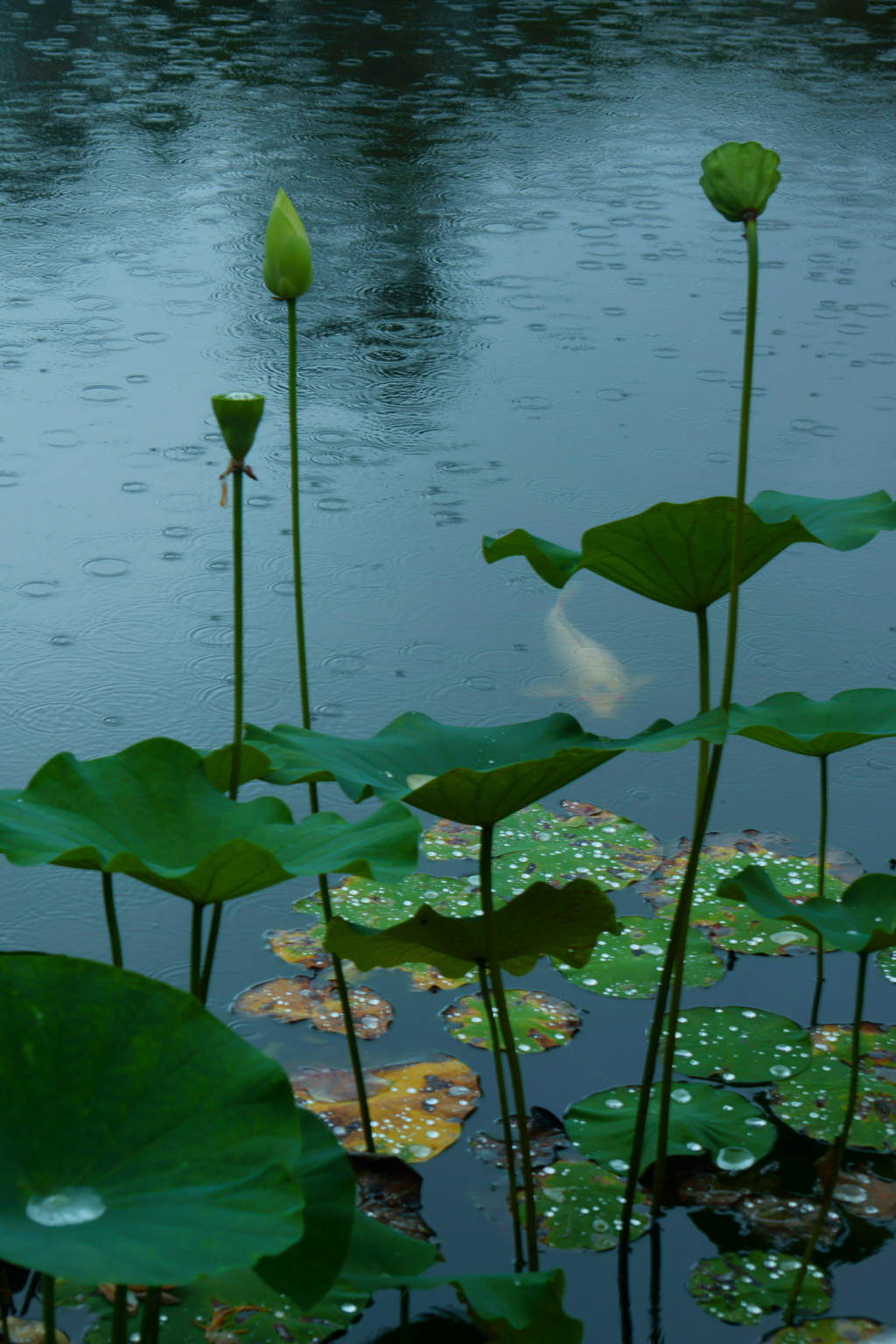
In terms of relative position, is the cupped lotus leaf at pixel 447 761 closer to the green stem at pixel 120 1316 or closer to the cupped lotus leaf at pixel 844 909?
the cupped lotus leaf at pixel 844 909

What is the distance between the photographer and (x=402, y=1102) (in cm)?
118

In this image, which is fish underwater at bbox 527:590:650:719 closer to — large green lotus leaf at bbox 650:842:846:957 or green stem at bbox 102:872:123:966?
large green lotus leaf at bbox 650:842:846:957

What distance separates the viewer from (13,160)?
4.23m

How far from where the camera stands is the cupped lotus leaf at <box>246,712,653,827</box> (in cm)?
81

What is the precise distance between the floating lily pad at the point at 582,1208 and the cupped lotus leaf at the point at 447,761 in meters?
0.38

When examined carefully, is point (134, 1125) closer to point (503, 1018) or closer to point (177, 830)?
point (177, 830)

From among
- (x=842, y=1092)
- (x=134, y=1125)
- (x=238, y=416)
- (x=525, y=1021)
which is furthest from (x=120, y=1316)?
(x=842, y=1092)

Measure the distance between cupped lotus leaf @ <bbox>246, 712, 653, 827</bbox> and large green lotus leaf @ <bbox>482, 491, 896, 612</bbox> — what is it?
123mm

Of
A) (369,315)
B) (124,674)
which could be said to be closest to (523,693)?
(124,674)

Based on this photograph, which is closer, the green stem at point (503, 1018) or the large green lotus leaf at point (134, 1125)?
the large green lotus leaf at point (134, 1125)

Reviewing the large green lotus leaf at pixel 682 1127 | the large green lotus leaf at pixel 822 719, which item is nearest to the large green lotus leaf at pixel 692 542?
the large green lotus leaf at pixel 822 719

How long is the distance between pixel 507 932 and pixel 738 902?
1.69 ft

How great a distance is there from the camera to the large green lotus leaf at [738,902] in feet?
4.67

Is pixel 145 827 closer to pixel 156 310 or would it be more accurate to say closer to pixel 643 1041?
pixel 643 1041
